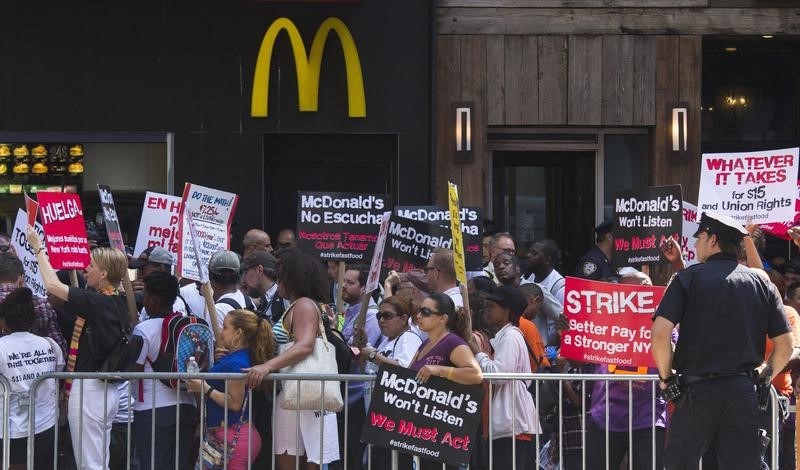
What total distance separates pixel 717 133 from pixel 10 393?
31.9ft

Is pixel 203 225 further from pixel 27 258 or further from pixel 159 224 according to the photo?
pixel 27 258

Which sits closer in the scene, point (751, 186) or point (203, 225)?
point (751, 186)

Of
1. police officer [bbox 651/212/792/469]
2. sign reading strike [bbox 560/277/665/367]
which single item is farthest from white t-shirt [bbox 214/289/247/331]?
police officer [bbox 651/212/792/469]

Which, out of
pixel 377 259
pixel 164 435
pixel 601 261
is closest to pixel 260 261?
pixel 377 259

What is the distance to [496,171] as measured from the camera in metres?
16.2

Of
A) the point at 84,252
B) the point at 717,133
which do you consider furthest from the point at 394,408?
the point at 717,133

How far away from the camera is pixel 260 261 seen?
1114 centimetres

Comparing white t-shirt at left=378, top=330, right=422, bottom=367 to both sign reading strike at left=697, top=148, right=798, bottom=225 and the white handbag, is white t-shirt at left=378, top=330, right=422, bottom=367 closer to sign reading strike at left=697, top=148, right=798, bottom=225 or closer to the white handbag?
the white handbag

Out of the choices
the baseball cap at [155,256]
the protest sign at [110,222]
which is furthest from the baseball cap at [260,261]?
the protest sign at [110,222]

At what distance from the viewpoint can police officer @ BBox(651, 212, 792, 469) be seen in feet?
26.5

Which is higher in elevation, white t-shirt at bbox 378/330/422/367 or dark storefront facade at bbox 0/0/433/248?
dark storefront facade at bbox 0/0/433/248

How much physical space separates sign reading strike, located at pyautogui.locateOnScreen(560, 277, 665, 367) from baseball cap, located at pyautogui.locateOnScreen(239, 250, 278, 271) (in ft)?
8.71

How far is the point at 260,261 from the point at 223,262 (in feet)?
1.69

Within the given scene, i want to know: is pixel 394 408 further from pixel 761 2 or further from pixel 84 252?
pixel 761 2
